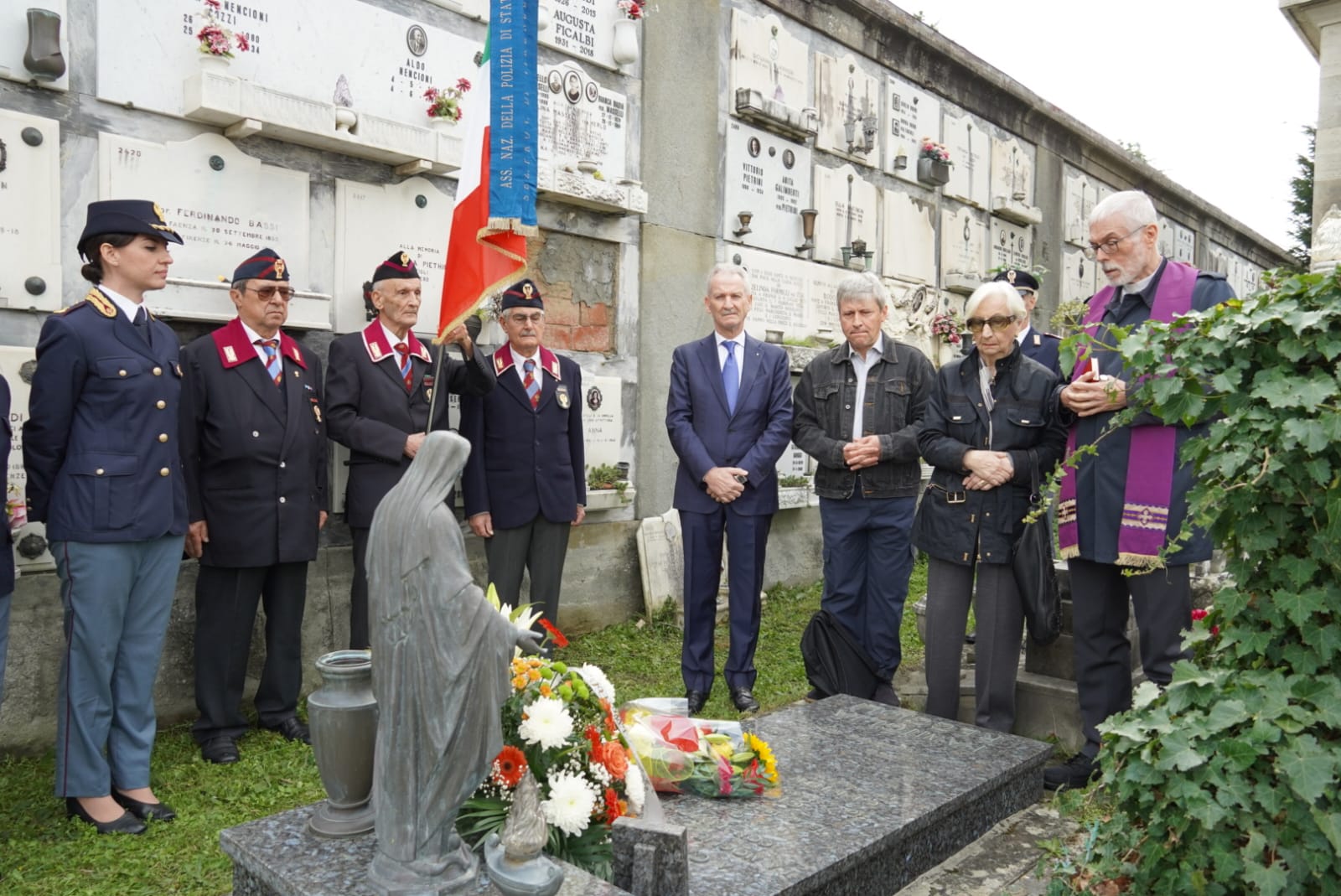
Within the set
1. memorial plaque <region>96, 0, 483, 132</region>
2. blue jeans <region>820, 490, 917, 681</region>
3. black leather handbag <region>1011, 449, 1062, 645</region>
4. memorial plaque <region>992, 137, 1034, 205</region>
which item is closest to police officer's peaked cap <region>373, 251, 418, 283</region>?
memorial plaque <region>96, 0, 483, 132</region>

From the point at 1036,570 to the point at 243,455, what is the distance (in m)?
3.07

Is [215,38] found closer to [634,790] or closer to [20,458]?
[20,458]

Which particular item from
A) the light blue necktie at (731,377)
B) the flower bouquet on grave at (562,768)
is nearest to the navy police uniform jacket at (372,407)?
the light blue necktie at (731,377)

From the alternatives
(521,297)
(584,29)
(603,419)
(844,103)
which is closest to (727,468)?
(521,297)

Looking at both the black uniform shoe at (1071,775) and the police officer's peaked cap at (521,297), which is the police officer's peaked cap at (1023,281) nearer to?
the police officer's peaked cap at (521,297)

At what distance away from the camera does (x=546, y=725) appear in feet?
7.64

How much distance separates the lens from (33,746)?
3.91m

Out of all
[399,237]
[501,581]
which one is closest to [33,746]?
[501,581]

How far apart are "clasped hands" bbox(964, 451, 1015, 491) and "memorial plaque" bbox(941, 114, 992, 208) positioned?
6538 mm

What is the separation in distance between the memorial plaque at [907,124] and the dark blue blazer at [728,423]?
4.87m

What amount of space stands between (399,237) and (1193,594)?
13.2 ft

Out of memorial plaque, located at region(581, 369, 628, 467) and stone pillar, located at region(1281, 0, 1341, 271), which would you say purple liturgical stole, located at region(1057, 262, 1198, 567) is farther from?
stone pillar, located at region(1281, 0, 1341, 271)

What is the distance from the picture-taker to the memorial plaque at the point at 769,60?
7.20 metres

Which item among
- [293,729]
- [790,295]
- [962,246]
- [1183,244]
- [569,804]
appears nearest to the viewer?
[569,804]
